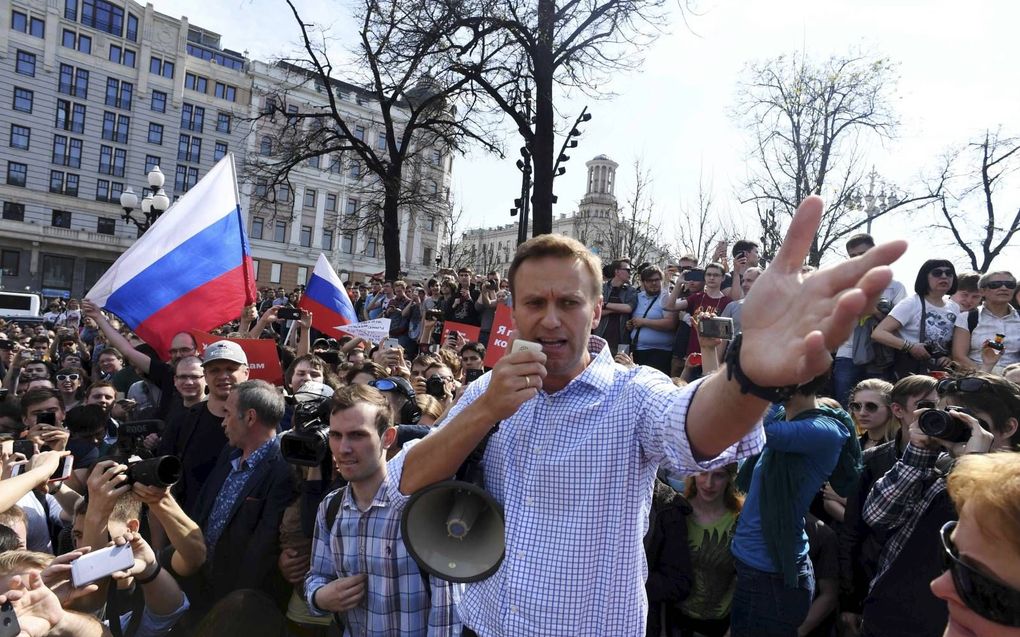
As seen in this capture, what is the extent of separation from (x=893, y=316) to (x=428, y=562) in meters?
5.44

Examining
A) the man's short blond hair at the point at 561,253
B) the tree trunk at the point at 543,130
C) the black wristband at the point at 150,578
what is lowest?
the black wristband at the point at 150,578

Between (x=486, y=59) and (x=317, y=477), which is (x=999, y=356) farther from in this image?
(x=486, y=59)

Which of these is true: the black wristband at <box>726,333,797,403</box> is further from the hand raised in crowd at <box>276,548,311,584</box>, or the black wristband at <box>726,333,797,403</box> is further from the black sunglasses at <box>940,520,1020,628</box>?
the hand raised in crowd at <box>276,548,311,584</box>

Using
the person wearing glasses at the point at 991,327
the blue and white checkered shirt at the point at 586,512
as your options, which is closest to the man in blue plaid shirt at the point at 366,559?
the blue and white checkered shirt at the point at 586,512

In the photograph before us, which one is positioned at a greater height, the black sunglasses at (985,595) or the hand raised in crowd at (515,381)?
the hand raised in crowd at (515,381)

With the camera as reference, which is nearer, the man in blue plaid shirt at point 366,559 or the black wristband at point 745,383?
the black wristband at point 745,383

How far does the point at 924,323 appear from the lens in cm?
571

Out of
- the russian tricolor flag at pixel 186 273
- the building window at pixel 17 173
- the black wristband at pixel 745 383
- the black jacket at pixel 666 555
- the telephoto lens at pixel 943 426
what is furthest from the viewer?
the building window at pixel 17 173

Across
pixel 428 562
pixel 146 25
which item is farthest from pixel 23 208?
pixel 428 562

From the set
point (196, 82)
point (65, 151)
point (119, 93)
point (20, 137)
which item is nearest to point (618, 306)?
point (20, 137)

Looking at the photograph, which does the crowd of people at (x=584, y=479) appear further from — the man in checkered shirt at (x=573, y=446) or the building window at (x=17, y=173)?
the building window at (x=17, y=173)

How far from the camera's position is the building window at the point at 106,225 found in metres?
56.5

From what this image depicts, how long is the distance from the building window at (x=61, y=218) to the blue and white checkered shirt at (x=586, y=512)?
64280 mm

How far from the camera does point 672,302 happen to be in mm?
7594
